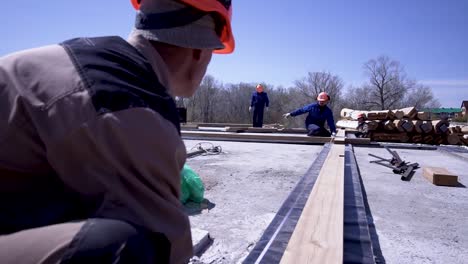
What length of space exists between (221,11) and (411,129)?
44.0 feet

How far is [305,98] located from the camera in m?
38.8

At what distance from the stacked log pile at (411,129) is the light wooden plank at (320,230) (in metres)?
10.9

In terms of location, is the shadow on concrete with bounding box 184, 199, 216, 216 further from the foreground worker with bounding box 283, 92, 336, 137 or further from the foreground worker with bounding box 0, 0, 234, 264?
the foreground worker with bounding box 283, 92, 336, 137

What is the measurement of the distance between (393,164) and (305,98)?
34.5 meters

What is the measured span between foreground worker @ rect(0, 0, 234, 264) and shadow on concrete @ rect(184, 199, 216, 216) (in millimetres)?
1984

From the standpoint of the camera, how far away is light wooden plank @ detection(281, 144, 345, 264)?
1.74 metres

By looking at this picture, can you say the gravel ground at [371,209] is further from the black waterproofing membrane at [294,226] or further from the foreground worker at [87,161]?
the foreground worker at [87,161]

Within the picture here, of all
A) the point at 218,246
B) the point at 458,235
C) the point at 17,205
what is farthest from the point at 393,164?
the point at 17,205

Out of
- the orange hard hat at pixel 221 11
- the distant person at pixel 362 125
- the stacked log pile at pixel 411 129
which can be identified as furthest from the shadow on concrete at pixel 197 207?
→ the stacked log pile at pixel 411 129

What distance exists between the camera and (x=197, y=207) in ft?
9.42

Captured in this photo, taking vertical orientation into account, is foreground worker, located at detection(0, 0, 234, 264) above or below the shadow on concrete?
above

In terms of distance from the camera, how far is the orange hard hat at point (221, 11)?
39.6 inches

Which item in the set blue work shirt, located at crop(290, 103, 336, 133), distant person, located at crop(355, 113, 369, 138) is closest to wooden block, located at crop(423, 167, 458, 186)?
blue work shirt, located at crop(290, 103, 336, 133)

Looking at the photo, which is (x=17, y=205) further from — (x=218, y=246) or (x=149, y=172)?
(x=218, y=246)
